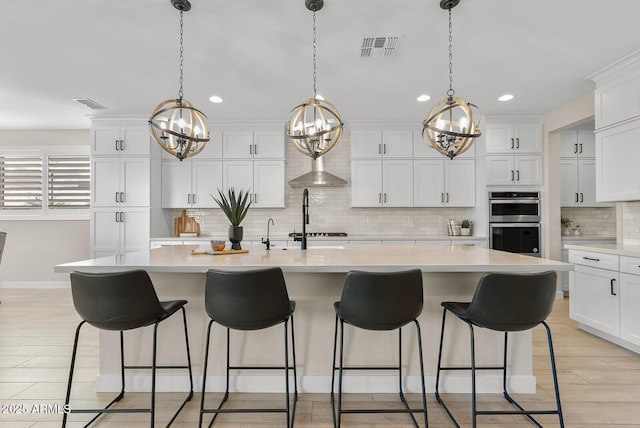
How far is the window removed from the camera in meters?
5.73

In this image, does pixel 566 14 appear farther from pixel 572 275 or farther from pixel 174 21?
pixel 174 21

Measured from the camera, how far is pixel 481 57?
315 cm

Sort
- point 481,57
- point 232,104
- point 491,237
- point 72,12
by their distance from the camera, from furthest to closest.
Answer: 1. point 491,237
2. point 232,104
3. point 481,57
4. point 72,12

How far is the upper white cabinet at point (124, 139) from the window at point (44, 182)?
1066 millimetres

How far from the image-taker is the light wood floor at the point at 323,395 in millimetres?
1990

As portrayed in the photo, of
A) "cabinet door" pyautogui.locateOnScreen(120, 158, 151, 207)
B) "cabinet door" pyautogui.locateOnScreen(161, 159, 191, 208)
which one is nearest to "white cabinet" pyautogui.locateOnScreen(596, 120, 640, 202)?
"cabinet door" pyautogui.locateOnScreen(161, 159, 191, 208)

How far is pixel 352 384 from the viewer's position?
2.31m

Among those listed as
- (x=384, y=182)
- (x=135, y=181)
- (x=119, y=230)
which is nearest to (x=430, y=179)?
(x=384, y=182)

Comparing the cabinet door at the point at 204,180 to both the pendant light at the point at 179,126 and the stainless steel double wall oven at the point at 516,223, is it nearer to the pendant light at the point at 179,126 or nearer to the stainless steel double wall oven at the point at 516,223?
the pendant light at the point at 179,126

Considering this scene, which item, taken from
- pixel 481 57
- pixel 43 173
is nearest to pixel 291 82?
pixel 481 57

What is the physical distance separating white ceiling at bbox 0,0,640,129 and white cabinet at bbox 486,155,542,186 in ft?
2.47

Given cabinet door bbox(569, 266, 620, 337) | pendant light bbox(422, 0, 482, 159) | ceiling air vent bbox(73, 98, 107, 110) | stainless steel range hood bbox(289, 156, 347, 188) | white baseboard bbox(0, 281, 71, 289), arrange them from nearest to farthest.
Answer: pendant light bbox(422, 0, 482, 159)
cabinet door bbox(569, 266, 620, 337)
ceiling air vent bbox(73, 98, 107, 110)
stainless steel range hood bbox(289, 156, 347, 188)
white baseboard bbox(0, 281, 71, 289)

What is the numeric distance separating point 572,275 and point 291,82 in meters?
3.63

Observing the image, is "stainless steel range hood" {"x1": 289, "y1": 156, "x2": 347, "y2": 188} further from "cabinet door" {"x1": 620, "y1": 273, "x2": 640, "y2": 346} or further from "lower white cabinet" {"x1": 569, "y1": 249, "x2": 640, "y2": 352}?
"cabinet door" {"x1": 620, "y1": 273, "x2": 640, "y2": 346}
